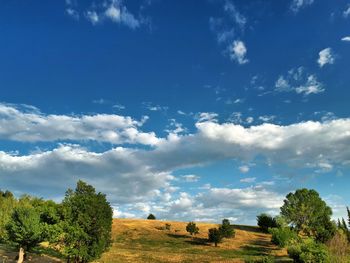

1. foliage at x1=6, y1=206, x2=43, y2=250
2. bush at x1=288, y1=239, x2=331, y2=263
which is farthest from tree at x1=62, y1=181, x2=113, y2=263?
bush at x1=288, y1=239, x2=331, y2=263

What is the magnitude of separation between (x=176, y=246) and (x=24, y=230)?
1497 inches

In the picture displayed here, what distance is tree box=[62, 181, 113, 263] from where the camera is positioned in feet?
184

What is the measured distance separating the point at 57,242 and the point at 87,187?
917 centimetres

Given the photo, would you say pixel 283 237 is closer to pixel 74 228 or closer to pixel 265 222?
pixel 265 222

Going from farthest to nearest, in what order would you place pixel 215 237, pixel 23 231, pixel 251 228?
pixel 251 228
pixel 215 237
pixel 23 231

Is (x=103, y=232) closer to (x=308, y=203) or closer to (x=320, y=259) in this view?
(x=320, y=259)

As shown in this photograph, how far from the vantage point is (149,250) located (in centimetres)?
8112

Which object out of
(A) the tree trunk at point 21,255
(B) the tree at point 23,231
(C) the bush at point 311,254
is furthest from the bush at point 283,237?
(A) the tree trunk at point 21,255

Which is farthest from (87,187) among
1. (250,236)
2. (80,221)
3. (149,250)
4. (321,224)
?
(321,224)

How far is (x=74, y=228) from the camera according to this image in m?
56.2

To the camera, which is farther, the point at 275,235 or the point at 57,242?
the point at 275,235

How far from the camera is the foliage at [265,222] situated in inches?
4619

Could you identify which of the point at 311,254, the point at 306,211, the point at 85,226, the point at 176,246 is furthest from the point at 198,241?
the point at 85,226

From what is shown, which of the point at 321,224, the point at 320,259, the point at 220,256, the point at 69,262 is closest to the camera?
the point at 320,259
